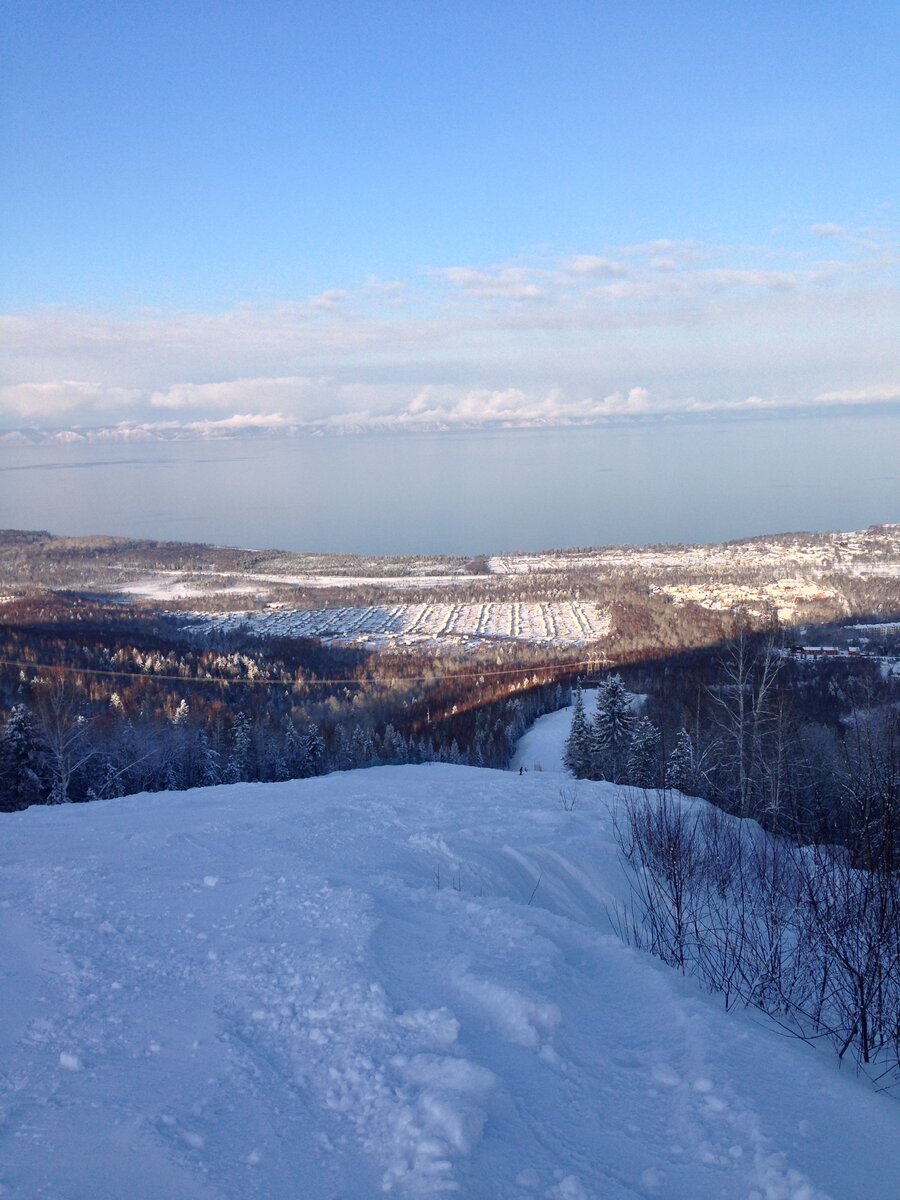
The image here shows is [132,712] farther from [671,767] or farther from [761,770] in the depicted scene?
[761,770]

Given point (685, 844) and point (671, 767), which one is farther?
point (671, 767)

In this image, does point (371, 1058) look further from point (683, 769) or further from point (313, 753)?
point (313, 753)

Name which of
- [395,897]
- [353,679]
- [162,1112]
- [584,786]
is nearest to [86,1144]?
[162,1112]

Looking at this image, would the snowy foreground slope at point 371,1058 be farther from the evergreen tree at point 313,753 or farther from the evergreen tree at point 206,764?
the evergreen tree at point 313,753

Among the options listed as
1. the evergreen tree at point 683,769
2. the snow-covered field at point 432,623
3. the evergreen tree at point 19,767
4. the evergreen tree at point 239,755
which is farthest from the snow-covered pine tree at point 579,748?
the snow-covered field at point 432,623

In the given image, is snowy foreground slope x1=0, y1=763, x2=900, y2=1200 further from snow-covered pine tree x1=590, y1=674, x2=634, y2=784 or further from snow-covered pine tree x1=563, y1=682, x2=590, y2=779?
snow-covered pine tree x1=563, y1=682, x2=590, y2=779

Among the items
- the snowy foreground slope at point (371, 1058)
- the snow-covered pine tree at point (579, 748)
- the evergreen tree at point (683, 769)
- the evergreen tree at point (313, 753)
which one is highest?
the snowy foreground slope at point (371, 1058)
